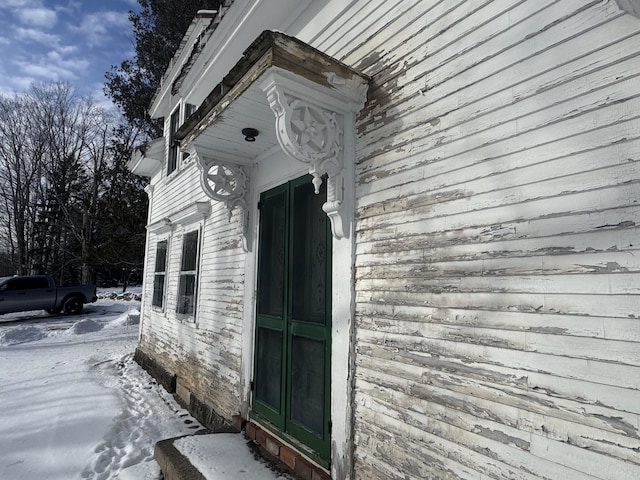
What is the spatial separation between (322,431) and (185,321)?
3.47 m

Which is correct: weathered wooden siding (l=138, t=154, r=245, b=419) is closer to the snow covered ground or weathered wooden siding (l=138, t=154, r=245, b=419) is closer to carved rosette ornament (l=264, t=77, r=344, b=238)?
the snow covered ground

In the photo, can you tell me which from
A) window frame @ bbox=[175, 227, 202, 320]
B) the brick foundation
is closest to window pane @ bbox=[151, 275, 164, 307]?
window frame @ bbox=[175, 227, 202, 320]

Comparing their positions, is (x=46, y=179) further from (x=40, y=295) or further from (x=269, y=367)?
(x=269, y=367)

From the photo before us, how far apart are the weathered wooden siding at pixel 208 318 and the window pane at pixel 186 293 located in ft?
0.55

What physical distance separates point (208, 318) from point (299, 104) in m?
3.28

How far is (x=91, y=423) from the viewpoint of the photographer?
442cm

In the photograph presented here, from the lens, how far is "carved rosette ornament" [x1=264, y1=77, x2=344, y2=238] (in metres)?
2.43

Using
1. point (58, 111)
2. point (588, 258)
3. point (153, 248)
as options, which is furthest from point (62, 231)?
point (588, 258)

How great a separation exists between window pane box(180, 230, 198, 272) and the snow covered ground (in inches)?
77.7

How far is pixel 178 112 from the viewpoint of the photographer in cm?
773

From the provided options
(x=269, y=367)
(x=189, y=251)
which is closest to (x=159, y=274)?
(x=189, y=251)

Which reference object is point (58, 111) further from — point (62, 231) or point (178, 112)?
point (178, 112)

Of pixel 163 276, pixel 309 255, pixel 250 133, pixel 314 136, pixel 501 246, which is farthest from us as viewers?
pixel 163 276

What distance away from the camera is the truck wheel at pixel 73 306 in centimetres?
1620
